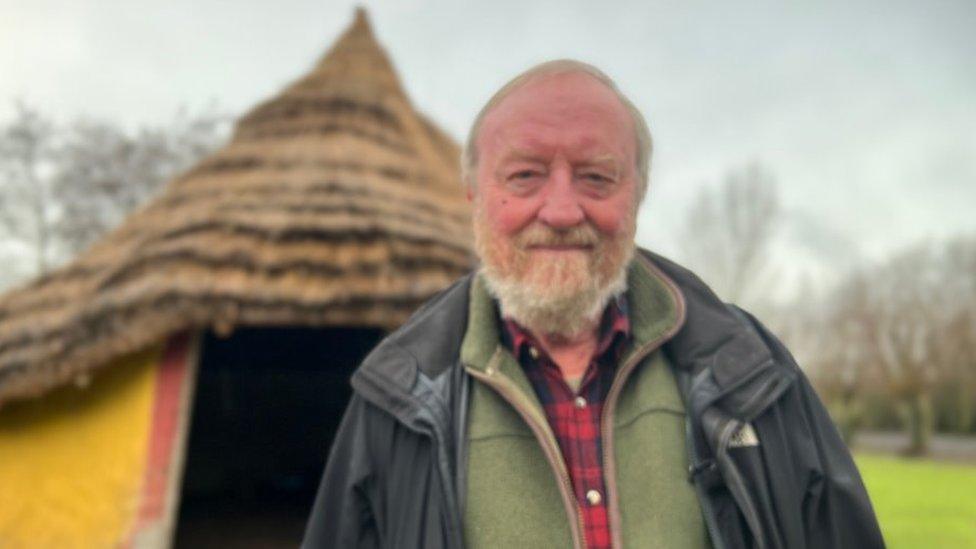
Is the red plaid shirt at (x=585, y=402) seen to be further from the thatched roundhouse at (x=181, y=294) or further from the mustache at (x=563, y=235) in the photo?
the thatched roundhouse at (x=181, y=294)

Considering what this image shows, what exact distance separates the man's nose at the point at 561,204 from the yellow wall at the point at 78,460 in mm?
4270

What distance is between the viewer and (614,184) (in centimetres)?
170

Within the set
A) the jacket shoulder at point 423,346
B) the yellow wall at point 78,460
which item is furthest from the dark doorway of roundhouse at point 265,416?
the jacket shoulder at point 423,346

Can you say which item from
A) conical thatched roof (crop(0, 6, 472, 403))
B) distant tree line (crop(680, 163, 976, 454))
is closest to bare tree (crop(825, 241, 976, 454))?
distant tree line (crop(680, 163, 976, 454))

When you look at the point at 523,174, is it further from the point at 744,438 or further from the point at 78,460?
the point at 78,460

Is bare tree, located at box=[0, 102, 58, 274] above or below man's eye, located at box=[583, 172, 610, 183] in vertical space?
above

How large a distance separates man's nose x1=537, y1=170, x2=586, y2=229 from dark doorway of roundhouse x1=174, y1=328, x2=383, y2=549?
805 cm

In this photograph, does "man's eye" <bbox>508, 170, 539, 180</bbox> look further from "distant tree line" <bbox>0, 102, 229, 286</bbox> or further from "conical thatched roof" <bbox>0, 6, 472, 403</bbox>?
"distant tree line" <bbox>0, 102, 229, 286</bbox>

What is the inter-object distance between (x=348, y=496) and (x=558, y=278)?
0.65 metres

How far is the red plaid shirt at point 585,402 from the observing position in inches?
61.7

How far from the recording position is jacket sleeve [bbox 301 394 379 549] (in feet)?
5.28

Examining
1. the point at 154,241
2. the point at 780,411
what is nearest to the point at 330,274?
the point at 154,241

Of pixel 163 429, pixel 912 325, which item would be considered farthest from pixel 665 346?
pixel 912 325

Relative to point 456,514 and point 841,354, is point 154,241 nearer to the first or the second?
point 456,514
